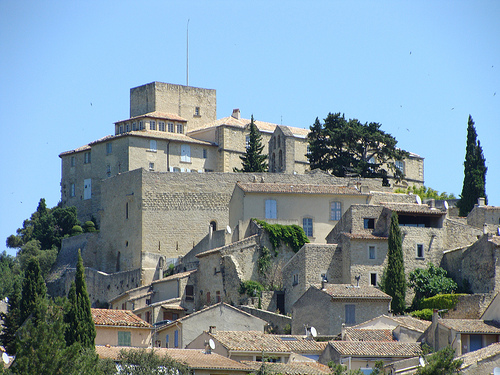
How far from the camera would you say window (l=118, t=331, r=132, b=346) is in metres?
43.3

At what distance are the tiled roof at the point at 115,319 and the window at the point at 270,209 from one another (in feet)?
53.1

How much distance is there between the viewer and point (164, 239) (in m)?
71.1

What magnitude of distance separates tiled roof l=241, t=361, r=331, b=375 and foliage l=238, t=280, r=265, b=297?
→ 576 inches

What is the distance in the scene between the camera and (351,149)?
240 ft

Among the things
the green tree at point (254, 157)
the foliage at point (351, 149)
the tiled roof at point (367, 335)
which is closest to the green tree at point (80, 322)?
the tiled roof at point (367, 335)

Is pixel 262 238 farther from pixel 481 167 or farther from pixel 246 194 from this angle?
pixel 481 167

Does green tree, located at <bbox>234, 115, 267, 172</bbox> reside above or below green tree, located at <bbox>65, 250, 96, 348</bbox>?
above

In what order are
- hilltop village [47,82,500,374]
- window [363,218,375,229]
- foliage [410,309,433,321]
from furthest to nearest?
1. window [363,218,375,229]
2. foliage [410,309,433,321]
3. hilltop village [47,82,500,374]

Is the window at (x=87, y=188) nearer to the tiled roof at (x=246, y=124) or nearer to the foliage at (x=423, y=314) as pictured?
the tiled roof at (x=246, y=124)

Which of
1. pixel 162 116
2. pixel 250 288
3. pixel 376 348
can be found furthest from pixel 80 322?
pixel 162 116

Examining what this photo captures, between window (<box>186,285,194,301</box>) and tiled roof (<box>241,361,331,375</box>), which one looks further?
window (<box>186,285,194,301</box>)

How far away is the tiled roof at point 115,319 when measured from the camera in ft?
142

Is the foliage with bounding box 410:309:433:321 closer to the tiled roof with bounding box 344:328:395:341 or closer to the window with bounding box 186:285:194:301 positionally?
the tiled roof with bounding box 344:328:395:341

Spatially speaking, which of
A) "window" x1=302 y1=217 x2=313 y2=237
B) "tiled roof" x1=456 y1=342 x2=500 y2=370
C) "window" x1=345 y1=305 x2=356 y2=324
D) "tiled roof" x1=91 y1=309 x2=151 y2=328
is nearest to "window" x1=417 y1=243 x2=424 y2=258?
"window" x1=302 y1=217 x2=313 y2=237
